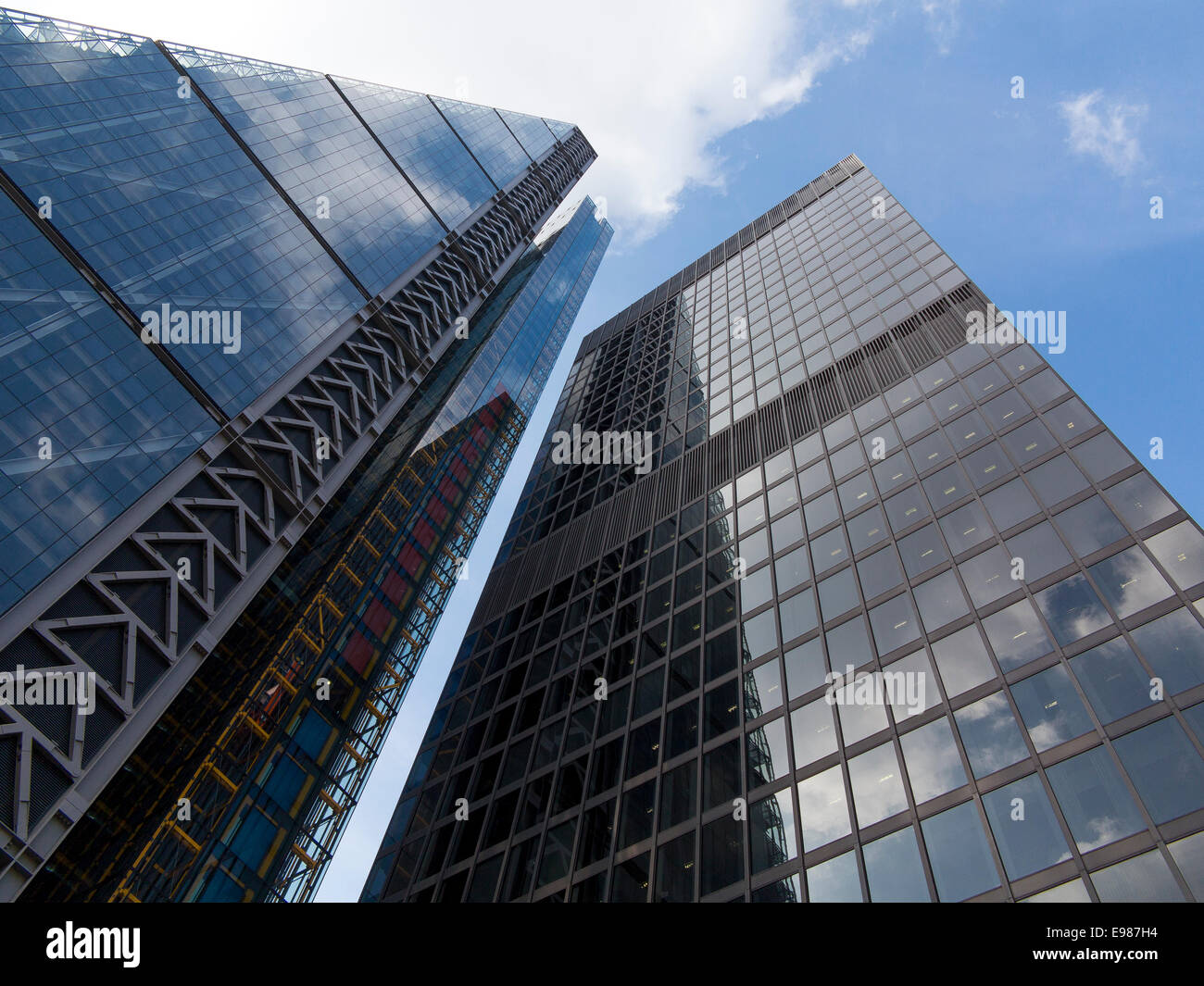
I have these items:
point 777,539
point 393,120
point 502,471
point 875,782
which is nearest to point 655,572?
point 777,539

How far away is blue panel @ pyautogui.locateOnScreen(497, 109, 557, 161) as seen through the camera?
119375mm

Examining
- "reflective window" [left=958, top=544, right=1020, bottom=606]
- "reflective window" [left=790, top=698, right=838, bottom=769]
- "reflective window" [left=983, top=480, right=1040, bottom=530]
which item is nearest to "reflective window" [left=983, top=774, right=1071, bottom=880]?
"reflective window" [left=790, top=698, right=838, bottom=769]

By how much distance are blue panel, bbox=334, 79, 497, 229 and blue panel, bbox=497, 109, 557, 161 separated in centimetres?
2932

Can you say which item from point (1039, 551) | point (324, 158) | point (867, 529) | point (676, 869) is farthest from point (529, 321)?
point (676, 869)

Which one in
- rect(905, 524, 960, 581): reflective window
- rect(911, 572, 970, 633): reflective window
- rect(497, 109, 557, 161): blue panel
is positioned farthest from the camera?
rect(497, 109, 557, 161): blue panel

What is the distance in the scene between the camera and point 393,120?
7725 cm

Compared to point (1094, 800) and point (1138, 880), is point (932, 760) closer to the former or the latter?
point (1094, 800)

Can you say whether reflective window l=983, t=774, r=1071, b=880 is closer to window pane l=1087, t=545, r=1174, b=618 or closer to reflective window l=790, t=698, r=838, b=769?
reflective window l=790, t=698, r=838, b=769

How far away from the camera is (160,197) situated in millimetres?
43406

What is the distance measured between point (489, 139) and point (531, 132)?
2501cm

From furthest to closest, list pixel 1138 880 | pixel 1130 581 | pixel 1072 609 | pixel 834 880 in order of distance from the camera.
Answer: pixel 1072 609 → pixel 1130 581 → pixel 834 880 → pixel 1138 880
